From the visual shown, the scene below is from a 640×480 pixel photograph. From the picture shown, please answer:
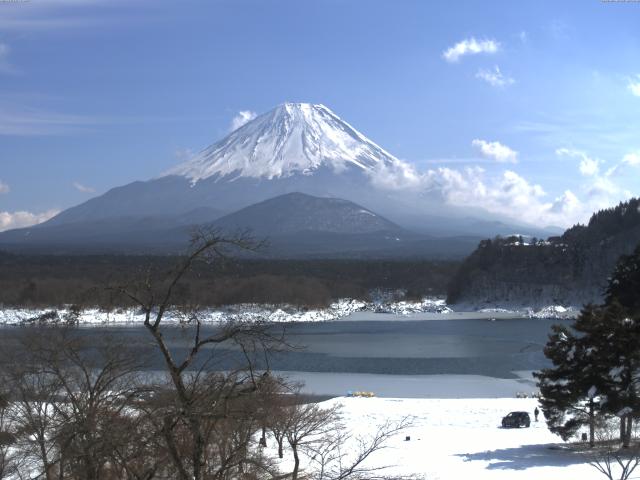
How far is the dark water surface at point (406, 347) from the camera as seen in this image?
100 ft

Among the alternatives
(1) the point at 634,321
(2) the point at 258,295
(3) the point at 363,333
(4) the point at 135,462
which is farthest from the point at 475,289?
(4) the point at 135,462

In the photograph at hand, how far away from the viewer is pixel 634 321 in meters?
15.5

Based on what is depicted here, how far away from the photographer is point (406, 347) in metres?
39.4

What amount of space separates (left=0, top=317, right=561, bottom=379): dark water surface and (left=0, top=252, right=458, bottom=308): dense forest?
7.04m

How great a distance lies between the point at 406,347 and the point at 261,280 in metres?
36.1

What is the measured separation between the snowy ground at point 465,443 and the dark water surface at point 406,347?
3489mm

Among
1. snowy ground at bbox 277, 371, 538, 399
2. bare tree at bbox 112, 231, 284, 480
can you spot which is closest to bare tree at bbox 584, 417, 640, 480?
snowy ground at bbox 277, 371, 538, 399

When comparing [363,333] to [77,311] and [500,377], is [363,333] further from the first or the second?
[77,311]

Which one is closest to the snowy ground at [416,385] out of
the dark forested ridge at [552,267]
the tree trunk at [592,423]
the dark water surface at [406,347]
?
the dark water surface at [406,347]

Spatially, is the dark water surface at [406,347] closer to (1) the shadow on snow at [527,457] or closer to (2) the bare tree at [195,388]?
(1) the shadow on snow at [527,457]

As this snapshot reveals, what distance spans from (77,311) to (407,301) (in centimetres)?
7617

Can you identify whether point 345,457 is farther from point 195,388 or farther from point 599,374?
point 195,388

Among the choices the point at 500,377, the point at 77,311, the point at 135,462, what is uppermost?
the point at 77,311

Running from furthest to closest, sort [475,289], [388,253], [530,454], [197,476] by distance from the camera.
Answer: [388,253] < [475,289] < [530,454] < [197,476]
